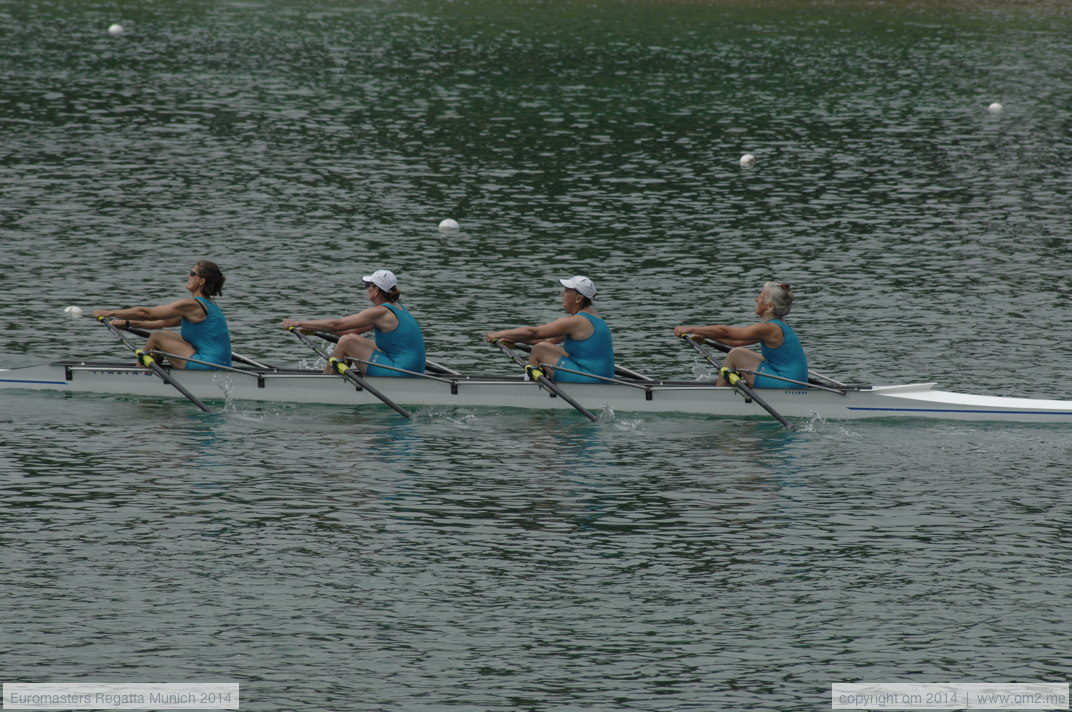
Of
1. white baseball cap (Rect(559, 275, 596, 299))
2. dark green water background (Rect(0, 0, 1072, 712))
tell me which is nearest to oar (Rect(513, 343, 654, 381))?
dark green water background (Rect(0, 0, 1072, 712))

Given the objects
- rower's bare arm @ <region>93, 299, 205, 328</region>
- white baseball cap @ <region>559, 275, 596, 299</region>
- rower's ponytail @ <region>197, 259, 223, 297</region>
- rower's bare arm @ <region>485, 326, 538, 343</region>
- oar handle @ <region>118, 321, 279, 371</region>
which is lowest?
oar handle @ <region>118, 321, 279, 371</region>

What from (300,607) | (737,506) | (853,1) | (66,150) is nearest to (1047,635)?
(737,506)

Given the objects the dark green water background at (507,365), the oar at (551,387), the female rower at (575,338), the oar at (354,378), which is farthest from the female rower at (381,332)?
the oar at (551,387)

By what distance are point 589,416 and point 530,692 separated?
7.71 meters

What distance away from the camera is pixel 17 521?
17531 mm

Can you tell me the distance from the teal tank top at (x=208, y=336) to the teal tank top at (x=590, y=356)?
4367mm

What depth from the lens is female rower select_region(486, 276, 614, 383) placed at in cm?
2156

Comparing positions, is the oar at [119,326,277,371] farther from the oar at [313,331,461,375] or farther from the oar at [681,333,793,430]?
the oar at [681,333,793,430]

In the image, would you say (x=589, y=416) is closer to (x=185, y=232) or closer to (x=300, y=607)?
(x=300, y=607)

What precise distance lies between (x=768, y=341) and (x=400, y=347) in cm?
470

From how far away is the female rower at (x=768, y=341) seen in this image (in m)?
21.2

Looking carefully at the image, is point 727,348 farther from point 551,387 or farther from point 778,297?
point 551,387

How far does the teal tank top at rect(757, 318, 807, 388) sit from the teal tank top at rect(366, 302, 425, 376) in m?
4.41

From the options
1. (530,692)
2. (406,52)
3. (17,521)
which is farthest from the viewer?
(406,52)
